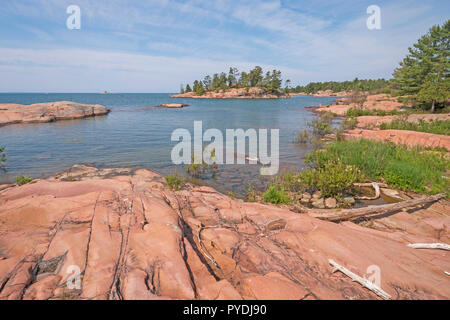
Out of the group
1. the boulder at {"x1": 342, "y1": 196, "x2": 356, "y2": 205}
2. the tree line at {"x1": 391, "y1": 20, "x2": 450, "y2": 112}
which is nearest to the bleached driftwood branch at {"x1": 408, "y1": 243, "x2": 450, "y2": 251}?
the boulder at {"x1": 342, "y1": 196, "x2": 356, "y2": 205}

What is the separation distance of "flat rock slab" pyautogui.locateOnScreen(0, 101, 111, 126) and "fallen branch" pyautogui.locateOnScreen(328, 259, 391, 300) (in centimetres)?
3453

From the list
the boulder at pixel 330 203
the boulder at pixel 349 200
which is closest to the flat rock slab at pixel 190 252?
the boulder at pixel 330 203

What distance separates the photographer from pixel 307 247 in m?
4.54

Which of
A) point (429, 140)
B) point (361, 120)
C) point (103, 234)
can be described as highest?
point (361, 120)

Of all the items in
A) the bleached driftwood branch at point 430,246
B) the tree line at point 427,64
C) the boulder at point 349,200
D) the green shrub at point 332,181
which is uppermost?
the tree line at point 427,64

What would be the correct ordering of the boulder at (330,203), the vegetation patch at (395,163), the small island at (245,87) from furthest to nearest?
the small island at (245,87), the vegetation patch at (395,163), the boulder at (330,203)

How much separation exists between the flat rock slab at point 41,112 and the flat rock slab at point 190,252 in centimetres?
2820

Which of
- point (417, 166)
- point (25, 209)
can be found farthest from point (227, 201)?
point (417, 166)

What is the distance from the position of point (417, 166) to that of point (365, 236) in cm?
671

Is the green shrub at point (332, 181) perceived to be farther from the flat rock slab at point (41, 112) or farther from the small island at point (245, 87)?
the small island at point (245, 87)

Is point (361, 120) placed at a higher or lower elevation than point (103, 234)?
higher

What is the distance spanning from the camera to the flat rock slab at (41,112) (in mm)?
26547

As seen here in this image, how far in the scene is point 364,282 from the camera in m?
3.50
